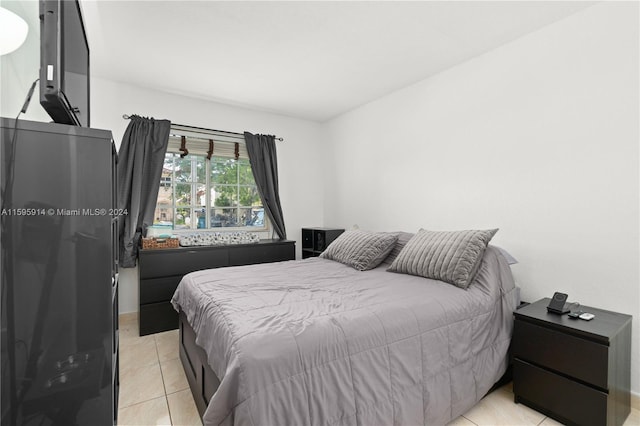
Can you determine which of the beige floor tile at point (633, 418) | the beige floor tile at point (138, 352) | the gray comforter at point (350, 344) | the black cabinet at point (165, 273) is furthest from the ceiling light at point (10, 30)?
the beige floor tile at point (633, 418)

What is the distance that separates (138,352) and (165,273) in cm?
78

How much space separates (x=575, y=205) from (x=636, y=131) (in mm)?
544

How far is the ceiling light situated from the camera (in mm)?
1320

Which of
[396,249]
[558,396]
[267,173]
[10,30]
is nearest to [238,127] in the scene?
[267,173]

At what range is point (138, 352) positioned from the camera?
8.90ft

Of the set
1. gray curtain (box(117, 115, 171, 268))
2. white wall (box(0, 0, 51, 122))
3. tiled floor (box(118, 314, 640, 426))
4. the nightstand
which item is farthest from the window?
the nightstand

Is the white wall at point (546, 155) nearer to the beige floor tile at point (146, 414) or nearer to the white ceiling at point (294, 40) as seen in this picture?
the white ceiling at point (294, 40)

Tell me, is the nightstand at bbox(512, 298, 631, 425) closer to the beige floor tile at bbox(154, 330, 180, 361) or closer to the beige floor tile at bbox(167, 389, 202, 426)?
the beige floor tile at bbox(167, 389, 202, 426)

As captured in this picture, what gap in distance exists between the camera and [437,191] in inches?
123

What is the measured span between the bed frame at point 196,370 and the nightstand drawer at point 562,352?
5.90ft

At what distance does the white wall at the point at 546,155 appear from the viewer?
1979 mm

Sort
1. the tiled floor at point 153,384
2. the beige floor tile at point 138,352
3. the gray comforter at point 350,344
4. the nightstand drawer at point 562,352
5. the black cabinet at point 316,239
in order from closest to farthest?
1. the gray comforter at point 350,344
2. the nightstand drawer at point 562,352
3. the tiled floor at point 153,384
4. the beige floor tile at point 138,352
5. the black cabinet at point 316,239

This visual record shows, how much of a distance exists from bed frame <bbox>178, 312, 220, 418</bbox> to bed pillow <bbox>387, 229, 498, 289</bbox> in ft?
5.03

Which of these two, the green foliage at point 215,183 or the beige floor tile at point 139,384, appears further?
the green foliage at point 215,183
